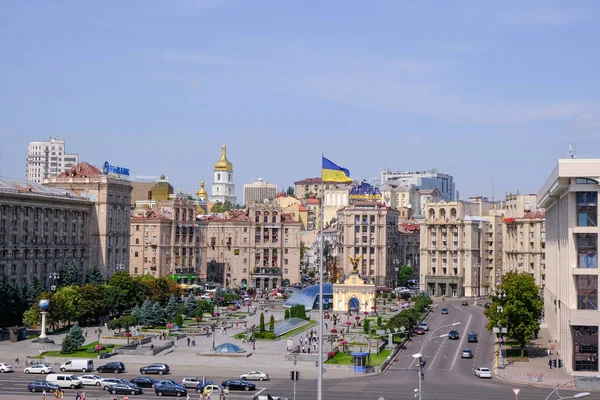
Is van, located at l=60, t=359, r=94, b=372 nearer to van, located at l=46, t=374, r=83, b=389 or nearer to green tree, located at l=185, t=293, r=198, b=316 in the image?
van, located at l=46, t=374, r=83, b=389

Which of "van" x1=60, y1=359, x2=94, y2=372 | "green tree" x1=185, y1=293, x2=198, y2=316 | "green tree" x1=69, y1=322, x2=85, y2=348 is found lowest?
"van" x1=60, y1=359, x2=94, y2=372

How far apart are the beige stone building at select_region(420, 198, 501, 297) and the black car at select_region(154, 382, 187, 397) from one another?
118 meters

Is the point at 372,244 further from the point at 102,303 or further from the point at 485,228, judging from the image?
the point at 102,303

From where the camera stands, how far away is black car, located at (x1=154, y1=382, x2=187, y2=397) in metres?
71.4

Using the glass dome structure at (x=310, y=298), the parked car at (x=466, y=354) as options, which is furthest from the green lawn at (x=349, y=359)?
the glass dome structure at (x=310, y=298)

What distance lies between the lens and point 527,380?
8006cm

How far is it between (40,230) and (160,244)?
5459cm

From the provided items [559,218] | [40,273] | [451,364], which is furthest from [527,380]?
[40,273]

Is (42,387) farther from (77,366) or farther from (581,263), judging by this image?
(581,263)

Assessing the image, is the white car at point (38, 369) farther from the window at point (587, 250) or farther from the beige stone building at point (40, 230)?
the beige stone building at point (40, 230)

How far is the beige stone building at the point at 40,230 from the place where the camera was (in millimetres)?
131250

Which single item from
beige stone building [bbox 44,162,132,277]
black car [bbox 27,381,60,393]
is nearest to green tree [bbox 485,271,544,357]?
black car [bbox 27,381,60,393]

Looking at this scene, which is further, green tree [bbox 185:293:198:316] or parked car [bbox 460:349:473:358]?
green tree [bbox 185:293:198:316]

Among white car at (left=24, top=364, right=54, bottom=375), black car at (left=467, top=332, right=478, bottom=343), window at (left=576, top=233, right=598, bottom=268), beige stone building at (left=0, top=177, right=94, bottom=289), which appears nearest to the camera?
window at (left=576, top=233, right=598, bottom=268)
